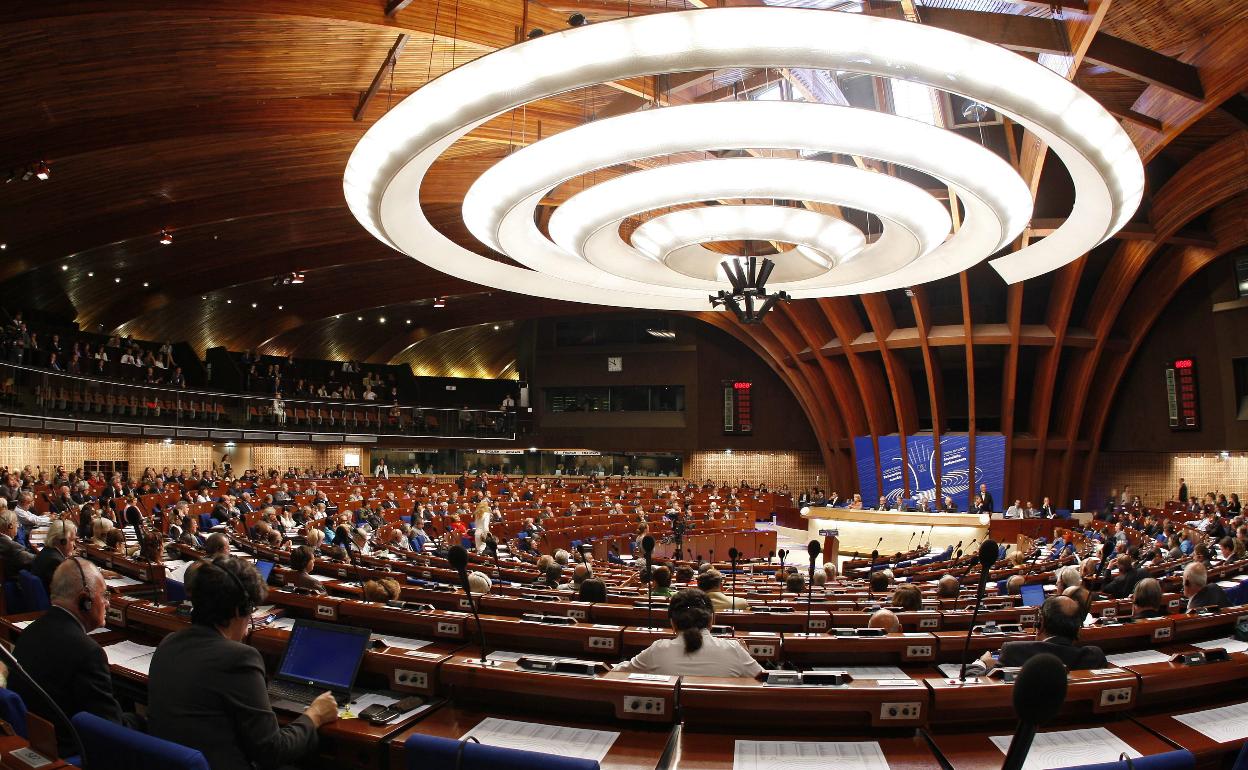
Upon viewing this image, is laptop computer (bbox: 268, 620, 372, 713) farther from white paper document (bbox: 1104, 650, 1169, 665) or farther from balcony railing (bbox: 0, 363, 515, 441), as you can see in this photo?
balcony railing (bbox: 0, 363, 515, 441)

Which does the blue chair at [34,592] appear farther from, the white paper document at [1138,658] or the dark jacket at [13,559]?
the white paper document at [1138,658]

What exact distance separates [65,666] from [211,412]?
1029 inches

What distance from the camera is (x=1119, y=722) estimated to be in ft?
11.0

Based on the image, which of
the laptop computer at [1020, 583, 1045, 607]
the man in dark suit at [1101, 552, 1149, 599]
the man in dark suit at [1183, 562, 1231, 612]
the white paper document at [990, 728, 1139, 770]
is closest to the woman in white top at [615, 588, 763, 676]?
the white paper document at [990, 728, 1139, 770]

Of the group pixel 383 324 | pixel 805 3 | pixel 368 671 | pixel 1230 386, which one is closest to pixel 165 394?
pixel 383 324

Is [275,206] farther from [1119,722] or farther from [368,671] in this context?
[1119,722]

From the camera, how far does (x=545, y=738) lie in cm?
318

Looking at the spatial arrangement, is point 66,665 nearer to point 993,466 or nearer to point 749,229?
point 749,229

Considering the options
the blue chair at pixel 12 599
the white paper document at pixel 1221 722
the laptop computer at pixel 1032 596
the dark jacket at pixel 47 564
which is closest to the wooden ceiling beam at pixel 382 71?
the dark jacket at pixel 47 564

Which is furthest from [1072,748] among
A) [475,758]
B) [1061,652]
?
[475,758]

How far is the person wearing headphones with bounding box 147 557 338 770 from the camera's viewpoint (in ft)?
8.75

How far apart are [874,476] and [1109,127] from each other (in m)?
19.7

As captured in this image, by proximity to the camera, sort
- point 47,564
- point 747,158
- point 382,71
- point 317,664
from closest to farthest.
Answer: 1. point 317,664
2. point 47,564
3. point 747,158
4. point 382,71

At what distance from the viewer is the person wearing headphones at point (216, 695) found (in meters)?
2.67
